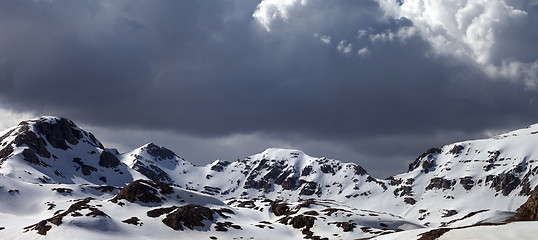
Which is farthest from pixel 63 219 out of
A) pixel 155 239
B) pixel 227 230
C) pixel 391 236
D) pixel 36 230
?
pixel 391 236

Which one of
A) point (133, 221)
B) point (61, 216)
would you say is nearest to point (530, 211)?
point (133, 221)

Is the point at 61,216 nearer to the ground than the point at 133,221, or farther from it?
nearer to the ground

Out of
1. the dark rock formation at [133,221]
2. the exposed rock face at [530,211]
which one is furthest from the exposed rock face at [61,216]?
the exposed rock face at [530,211]

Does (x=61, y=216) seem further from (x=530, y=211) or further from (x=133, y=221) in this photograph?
(x=530, y=211)

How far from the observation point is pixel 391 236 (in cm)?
7262

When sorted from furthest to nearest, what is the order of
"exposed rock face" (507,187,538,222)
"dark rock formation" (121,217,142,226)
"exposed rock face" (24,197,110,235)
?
"dark rock formation" (121,217,142,226) → "exposed rock face" (24,197,110,235) → "exposed rock face" (507,187,538,222)

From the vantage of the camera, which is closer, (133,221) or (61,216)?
(61,216)

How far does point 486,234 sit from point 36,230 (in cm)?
14797

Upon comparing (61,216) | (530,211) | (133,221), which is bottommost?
(530,211)

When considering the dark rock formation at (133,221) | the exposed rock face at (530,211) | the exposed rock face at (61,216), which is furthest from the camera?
the dark rock formation at (133,221)

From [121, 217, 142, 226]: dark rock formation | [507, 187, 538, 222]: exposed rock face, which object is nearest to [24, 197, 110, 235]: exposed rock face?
[121, 217, 142, 226]: dark rock formation

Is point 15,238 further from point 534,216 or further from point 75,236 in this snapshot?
point 534,216

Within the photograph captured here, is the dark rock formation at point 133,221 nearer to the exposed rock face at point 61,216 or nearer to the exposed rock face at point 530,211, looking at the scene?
the exposed rock face at point 61,216

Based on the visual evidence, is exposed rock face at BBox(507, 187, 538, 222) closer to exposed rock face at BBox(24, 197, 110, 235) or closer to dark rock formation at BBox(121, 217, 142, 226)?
exposed rock face at BBox(24, 197, 110, 235)
